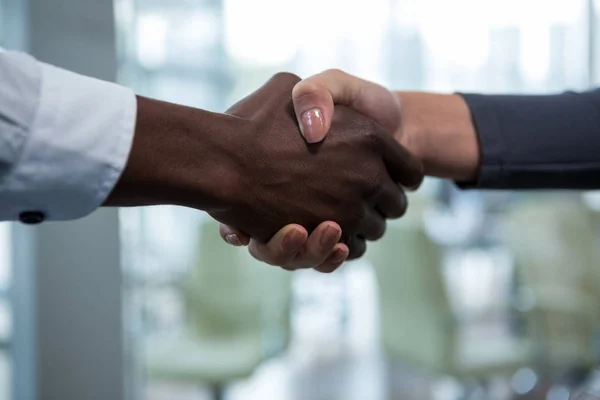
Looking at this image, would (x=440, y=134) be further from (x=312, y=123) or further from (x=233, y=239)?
(x=233, y=239)

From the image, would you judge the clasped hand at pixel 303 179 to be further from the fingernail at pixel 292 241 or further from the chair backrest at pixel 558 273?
the chair backrest at pixel 558 273

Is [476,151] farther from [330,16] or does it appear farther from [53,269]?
[330,16]

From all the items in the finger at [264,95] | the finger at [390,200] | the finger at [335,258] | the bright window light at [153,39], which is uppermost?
the bright window light at [153,39]

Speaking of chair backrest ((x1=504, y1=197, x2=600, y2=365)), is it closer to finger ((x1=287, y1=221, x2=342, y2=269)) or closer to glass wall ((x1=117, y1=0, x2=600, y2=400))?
glass wall ((x1=117, y1=0, x2=600, y2=400))

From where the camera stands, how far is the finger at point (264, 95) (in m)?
1.02

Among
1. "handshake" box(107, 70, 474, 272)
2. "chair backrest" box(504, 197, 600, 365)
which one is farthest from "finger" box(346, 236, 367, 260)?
"chair backrest" box(504, 197, 600, 365)

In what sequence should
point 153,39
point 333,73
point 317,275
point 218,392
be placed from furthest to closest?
1. point 317,275
2. point 153,39
3. point 218,392
4. point 333,73

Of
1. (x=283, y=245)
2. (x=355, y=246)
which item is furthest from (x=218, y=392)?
(x=283, y=245)

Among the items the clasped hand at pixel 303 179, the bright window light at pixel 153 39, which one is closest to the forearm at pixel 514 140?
the clasped hand at pixel 303 179

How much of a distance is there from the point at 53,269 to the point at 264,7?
2.24 metres

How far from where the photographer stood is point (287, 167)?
0.99m

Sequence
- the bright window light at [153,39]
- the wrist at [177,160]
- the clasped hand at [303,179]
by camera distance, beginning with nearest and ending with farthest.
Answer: the wrist at [177,160] < the clasped hand at [303,179] < the bright window light at [153,39]

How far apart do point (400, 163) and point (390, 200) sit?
0.07m

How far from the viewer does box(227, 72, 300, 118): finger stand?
40.0 inches
